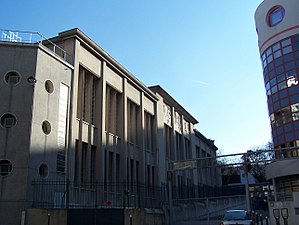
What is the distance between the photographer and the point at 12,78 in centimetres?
2092

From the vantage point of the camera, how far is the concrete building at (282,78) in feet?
143

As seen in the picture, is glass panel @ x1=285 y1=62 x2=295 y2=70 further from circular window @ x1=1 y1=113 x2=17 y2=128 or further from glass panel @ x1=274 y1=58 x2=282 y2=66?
circular window @ x1=1 y1=113 x2=17 y2=128

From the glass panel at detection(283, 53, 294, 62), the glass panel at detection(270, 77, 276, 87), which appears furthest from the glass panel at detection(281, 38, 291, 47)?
the glass panel at detection(270, 77, 276, 87)

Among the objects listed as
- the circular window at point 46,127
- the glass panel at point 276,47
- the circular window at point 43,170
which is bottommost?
the circular window at point 43,170

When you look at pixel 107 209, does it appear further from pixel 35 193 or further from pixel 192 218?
pixel 192 218

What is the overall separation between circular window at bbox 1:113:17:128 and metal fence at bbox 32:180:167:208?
3.30 meters

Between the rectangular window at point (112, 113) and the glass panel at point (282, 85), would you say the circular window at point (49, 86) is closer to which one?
the rectangular window at point (112, 113)

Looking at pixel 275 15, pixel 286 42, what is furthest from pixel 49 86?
pixel 275 15

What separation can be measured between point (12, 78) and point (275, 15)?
3907cm

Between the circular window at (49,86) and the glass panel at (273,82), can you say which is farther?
the glass panel at (273,82)

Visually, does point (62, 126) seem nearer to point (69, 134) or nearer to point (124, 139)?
point (69, 134)

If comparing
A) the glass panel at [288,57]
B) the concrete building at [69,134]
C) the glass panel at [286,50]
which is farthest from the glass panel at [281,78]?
the concrete building at [69,134]

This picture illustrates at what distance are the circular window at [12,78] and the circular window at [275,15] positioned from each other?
125ft

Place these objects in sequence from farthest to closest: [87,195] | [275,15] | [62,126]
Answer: [275,15], [87,195], [62,126]
